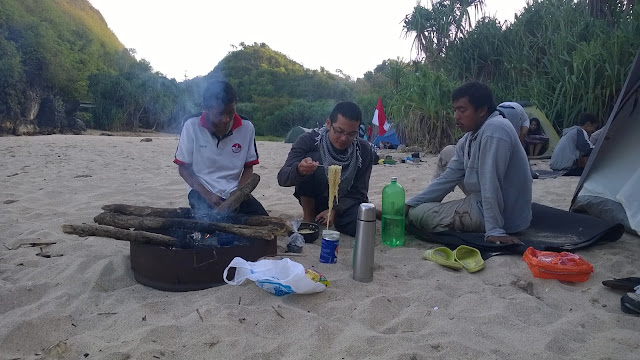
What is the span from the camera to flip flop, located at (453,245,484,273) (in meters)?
3.15

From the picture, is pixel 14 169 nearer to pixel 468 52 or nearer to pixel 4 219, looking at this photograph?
pixel 4 219

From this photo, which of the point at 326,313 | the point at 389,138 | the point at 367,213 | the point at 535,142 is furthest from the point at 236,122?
the point at 389,138

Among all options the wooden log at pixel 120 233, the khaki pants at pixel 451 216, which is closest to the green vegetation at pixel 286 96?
the khaki pants at pixel 451 216

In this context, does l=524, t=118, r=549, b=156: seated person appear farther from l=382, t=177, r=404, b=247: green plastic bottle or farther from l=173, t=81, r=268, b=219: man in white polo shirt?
l=173, t=81, r=268, b=219: man in white polo shirt

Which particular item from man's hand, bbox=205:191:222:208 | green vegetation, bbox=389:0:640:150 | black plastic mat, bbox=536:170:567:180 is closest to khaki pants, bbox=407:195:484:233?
man's hand, bbox=205:191:222:208

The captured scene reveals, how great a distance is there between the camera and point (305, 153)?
161 inches

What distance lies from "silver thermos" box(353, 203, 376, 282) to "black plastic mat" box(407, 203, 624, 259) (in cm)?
102

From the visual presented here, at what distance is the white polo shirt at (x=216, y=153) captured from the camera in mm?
3680

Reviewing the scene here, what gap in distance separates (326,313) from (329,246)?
0.76 metres

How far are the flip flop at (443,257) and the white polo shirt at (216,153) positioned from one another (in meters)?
1.69

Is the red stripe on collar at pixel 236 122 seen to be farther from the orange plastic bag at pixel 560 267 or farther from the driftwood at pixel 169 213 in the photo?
the orange plastic bag at pixel 560 267

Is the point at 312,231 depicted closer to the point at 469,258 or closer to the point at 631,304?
the point at 469,258

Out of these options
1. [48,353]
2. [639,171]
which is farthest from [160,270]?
[639,171]

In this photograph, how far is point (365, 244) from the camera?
Result: 9.55 feet
